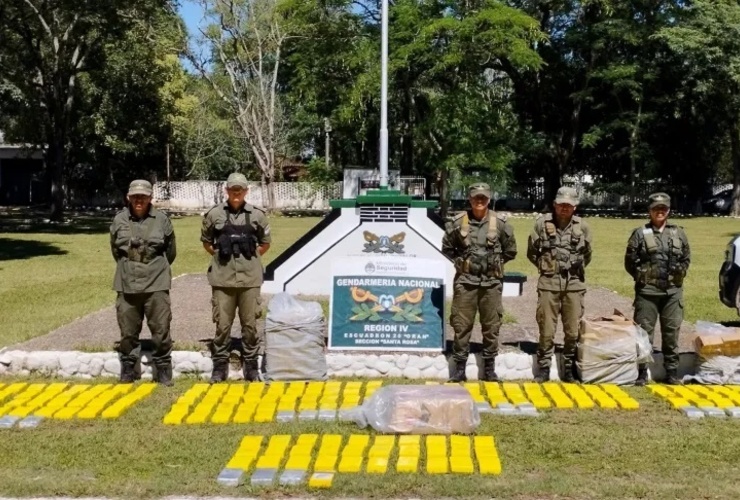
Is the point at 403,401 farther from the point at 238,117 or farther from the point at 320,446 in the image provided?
the point at 238,117

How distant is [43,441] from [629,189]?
1632 inches

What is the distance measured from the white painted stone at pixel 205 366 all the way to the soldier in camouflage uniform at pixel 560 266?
10.5ft

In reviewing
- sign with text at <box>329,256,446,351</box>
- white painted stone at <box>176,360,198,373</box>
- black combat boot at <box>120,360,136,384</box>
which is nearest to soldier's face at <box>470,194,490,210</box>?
sign with text at <box>329,256,446,351</box>

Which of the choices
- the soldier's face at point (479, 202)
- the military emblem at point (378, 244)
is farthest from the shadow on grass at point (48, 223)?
the soldier's face at point (479, 202)

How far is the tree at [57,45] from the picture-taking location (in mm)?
29062

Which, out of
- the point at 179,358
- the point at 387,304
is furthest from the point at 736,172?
the point at 179,358

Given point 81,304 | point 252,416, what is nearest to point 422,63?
point 81,304

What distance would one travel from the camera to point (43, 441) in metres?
6.41

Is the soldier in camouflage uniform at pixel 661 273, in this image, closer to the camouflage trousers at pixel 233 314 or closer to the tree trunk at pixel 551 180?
the camouflage trousers at pixel 233 314

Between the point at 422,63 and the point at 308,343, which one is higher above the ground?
the point at 422,63

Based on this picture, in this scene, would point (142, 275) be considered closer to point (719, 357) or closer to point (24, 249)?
point (719, 357)

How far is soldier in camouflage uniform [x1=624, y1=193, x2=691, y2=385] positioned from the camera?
8.15 metres

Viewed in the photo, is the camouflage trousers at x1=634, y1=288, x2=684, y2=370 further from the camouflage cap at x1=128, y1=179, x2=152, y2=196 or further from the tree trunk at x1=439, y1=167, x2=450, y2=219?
the tree trunk at x1=439, y1=167, x2=450, y2=219

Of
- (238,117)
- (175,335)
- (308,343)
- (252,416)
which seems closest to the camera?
(252,416)
